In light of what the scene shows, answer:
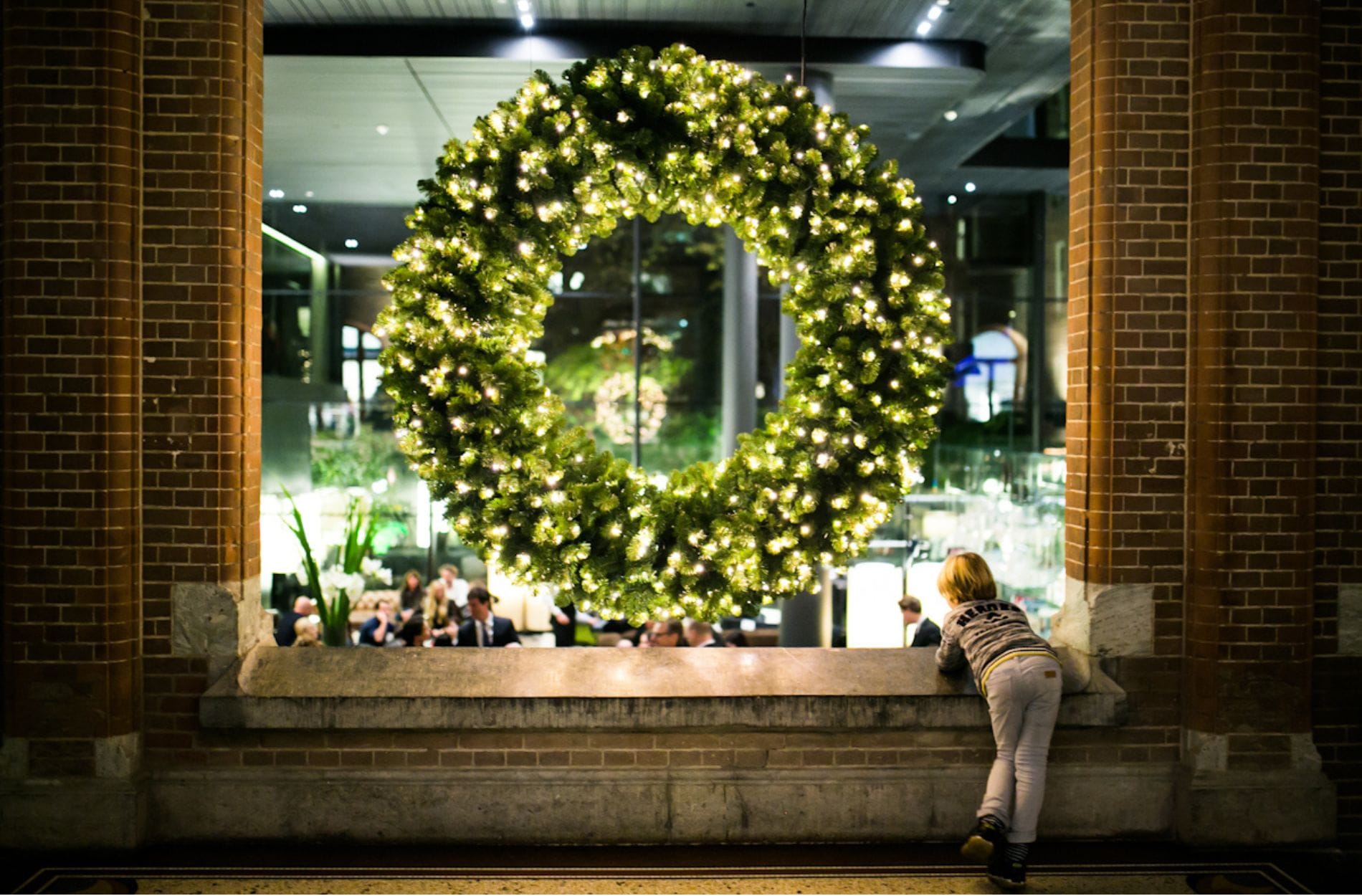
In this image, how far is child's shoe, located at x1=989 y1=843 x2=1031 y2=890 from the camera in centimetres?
498

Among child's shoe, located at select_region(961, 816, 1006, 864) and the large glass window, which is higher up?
the large glass window

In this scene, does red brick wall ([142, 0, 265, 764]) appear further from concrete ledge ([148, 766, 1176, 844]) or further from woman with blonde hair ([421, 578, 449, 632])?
woman with blonde hair ([421, 578, 449, 632])

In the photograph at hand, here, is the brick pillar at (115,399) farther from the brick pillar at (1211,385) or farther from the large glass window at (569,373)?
the large glass window at (569,373)

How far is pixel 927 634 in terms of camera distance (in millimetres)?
8422

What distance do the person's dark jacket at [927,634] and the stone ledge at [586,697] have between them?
2.66 m

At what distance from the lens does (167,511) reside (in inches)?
217

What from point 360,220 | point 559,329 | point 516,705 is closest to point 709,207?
point 516,705

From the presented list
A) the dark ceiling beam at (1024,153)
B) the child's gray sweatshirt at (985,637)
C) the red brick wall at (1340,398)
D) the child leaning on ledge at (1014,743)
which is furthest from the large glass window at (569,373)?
the child leaning on ledge at (1014,743)

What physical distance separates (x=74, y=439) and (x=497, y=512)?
2.09 meters

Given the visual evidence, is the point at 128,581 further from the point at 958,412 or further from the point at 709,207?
the point at 958,412

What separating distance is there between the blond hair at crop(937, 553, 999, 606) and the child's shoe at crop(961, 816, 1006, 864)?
1046mm

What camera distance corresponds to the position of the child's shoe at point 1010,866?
4.98 metres

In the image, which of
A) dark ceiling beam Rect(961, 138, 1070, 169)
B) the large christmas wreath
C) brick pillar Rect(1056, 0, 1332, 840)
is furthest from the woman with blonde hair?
dark ceiling beam Rect(961, 138, 1070, 169)

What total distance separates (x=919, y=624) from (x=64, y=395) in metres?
6.22
